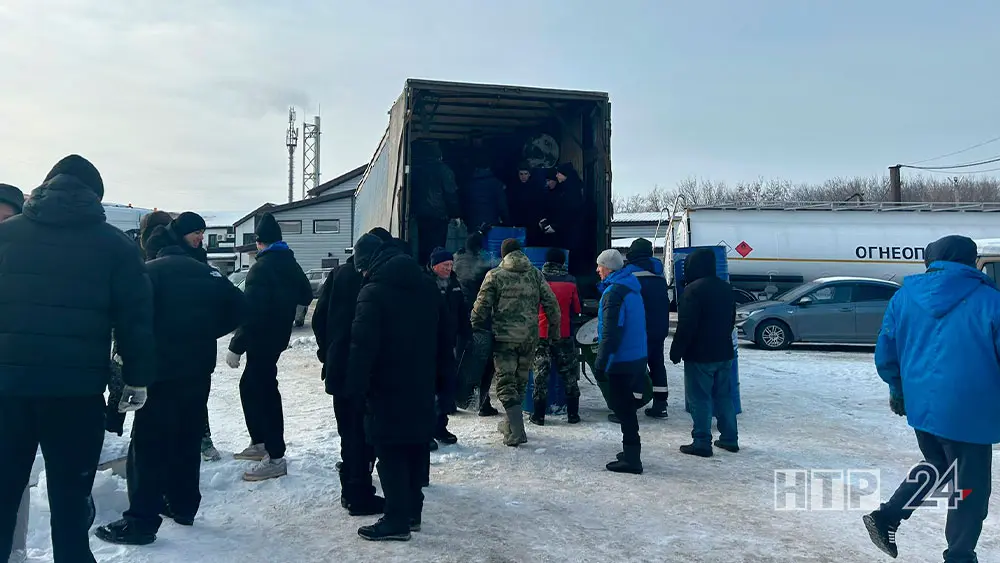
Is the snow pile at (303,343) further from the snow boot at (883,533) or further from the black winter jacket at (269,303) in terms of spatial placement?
the snow boot at (883,533)

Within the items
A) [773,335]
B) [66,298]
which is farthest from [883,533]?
[773,335]

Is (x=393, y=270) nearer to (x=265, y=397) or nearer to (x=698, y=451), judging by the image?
(x=265, y=397)

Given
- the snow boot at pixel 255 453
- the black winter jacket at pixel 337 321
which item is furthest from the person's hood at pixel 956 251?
the snow boot at pixel 255 453

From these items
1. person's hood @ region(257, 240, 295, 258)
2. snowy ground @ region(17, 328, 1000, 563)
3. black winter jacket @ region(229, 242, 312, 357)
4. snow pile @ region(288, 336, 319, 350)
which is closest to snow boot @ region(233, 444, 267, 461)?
snowy ground @ region(17, 328, 1000, 563)

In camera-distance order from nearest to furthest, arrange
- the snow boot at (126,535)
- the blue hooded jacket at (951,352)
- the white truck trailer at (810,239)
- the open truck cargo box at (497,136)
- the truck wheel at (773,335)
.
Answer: the blue hooded jacket at (951,352)
the snow boot at (126,535)
the open truck cargo box at (497,136)
the truck wheel at (773,335)
the white truck trailer at (810,239)

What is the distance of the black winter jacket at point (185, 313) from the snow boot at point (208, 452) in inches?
61.4

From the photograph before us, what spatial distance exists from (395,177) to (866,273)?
548 inches

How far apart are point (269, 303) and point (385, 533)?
1.92 metres

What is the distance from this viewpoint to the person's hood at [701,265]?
5840mm

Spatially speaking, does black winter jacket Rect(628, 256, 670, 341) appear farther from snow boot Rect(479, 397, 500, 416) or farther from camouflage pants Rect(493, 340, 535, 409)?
snow boot Rect(479, 397, 500, 416)

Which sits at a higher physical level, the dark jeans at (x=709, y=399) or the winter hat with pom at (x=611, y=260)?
the winter hat with pom at (x=611, y=260)

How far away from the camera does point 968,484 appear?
3.38m

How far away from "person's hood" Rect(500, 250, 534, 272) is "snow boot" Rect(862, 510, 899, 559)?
3427 millimetres

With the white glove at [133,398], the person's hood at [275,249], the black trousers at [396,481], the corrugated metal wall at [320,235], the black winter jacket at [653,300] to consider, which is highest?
the corrugated metal wall at [320,235]
